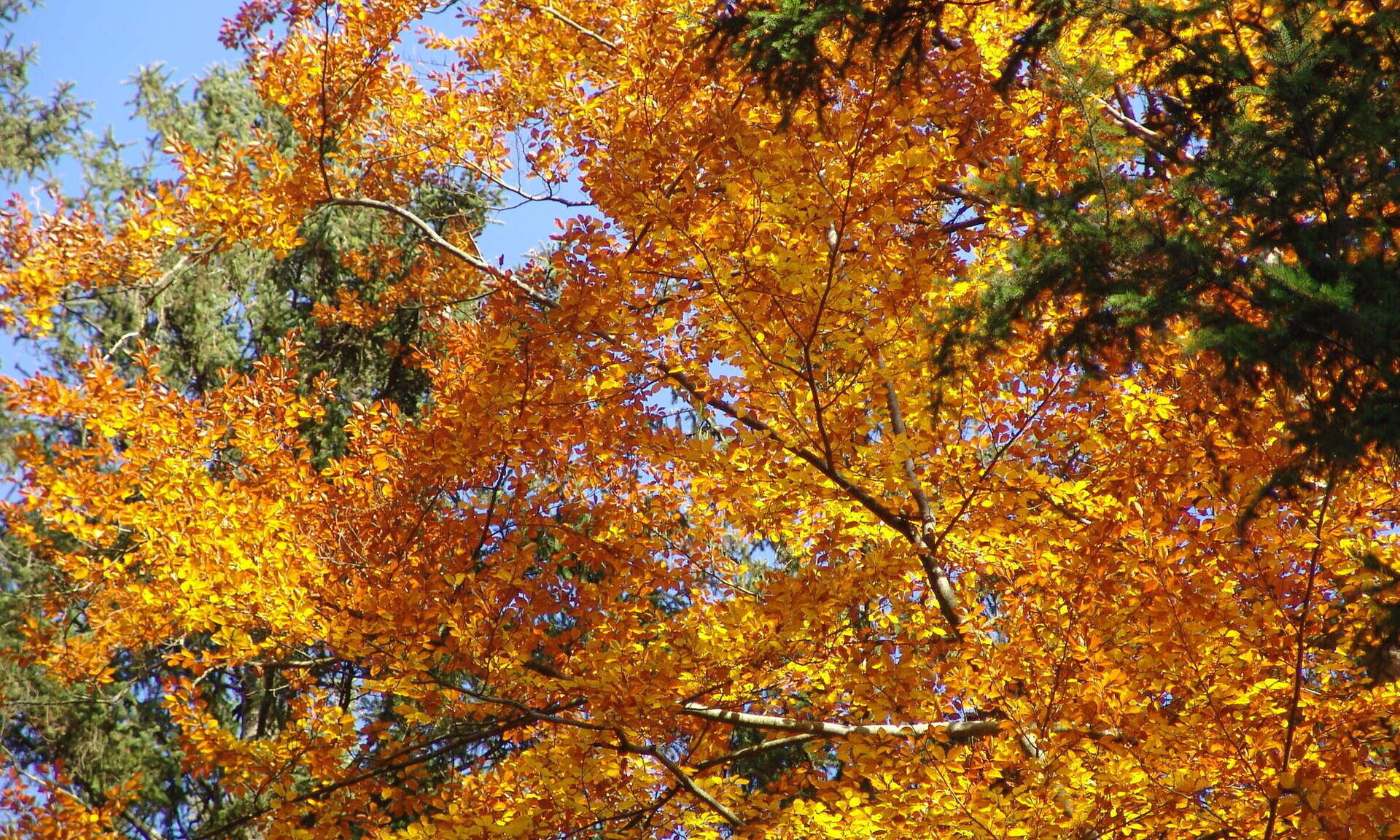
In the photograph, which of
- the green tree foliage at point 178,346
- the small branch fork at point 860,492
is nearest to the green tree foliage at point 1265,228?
the small branch fork at point 860,492

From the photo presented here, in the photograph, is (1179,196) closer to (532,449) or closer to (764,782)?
(532,449)

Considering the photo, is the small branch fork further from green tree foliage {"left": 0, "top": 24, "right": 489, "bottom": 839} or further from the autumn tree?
green tree foliage {"left": 0, "top": 24, "right": 489, "bottom": 839}

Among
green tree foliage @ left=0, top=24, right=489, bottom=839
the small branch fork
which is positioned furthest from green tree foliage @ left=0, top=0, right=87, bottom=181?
the small branch fork

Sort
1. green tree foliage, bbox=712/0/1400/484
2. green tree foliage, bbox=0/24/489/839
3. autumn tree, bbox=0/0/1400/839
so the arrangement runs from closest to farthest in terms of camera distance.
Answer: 1. green tree foliage, bbox=712/0/1400/484
2. autumn tree, bbox=0/0/1400/839
3. green tree foliage, bbox=0/24/489/839

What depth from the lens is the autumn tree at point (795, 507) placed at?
166 inches

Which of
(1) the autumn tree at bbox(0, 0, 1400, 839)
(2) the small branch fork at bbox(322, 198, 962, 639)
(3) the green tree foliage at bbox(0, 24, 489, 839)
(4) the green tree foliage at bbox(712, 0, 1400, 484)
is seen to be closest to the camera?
(4) the green tree foliage at bbox(712, 0, 1400, 484)

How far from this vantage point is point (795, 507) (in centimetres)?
563

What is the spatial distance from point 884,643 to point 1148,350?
2.07 m

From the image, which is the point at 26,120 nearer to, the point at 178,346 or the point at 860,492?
the point at 178,346

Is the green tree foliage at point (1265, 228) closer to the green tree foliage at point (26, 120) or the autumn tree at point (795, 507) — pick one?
the autumn tree at point (795, 507)

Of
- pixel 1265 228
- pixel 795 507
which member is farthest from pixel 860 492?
pixel 1265 228

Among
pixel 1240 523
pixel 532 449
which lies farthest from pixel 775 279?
pixel 1240 523

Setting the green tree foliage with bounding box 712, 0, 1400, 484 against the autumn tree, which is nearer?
the green tree foliage with bounding box 712, 0, 1400, 484

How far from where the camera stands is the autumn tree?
13.9ft
